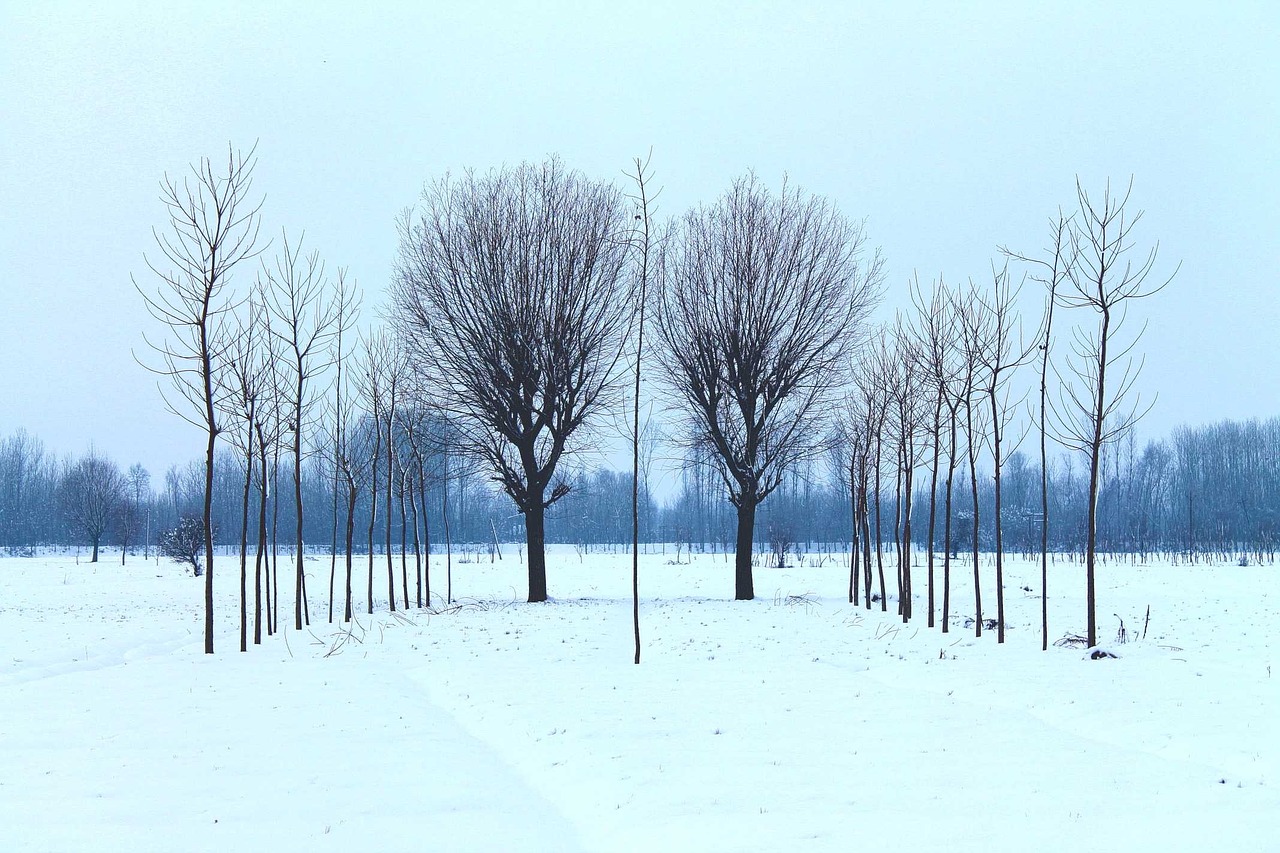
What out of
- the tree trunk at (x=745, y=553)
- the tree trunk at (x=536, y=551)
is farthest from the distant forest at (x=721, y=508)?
the tree trunk at (x=536, y=551)

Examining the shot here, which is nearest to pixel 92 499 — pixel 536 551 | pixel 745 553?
pixel 536 551

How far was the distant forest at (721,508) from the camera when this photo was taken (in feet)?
219

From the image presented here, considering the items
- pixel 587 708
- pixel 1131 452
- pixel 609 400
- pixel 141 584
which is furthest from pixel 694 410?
pixel 1131 452

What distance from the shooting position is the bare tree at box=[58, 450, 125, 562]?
5847 cm

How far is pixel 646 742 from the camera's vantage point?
789cm

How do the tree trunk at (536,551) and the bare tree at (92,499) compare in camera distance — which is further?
the bare tree at (92,499)

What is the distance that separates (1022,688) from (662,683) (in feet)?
14.8

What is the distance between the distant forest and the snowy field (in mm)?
44131

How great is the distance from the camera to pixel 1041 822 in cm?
565

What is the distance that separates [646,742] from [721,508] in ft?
327

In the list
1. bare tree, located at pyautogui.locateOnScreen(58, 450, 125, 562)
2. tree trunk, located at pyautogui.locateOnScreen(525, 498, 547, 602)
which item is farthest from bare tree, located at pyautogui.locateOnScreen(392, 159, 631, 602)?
bare tree, located at pyautogui.locateOnScreen(58, 450, 125, 562)

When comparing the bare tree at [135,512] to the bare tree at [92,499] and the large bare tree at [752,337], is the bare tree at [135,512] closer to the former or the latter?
the bare tree at [92,499]

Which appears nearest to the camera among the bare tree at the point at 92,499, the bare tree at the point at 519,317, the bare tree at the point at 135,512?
the bare tree at the point at 519,317

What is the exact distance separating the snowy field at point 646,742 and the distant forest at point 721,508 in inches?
1737
